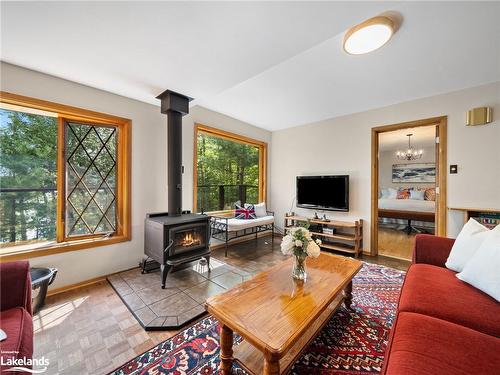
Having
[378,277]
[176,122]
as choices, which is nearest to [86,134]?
[176,122]

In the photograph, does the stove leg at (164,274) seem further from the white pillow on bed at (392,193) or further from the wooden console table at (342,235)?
the white pillow on bed at (392,193)

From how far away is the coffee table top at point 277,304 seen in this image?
39.3 inches

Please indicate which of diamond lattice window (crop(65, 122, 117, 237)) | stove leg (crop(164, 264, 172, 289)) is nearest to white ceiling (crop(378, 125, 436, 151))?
stove leg (crop(164, 264, 172, 289))

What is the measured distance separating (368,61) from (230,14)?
161 centimetres

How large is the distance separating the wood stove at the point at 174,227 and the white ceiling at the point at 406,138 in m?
4.00

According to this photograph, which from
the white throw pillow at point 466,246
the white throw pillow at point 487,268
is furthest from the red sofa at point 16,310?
the white throw pillow at point 466,246

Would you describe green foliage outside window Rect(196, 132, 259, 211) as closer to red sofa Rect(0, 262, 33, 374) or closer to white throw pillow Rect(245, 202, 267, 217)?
white throw pillow Rect(245, 202, 267, 217)

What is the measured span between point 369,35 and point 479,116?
199 centimetres

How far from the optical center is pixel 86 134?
249cm

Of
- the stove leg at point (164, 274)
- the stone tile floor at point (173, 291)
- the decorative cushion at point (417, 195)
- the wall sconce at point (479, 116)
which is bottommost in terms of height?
the stone tile floor at point (173, 291)

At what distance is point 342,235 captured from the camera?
347 cm

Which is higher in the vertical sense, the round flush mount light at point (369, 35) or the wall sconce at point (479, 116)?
the round flush mount light at point (369, 35)

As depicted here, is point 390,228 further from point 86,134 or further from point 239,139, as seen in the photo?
point 86,134

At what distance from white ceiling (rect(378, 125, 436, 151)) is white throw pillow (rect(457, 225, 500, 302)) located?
3387mm
